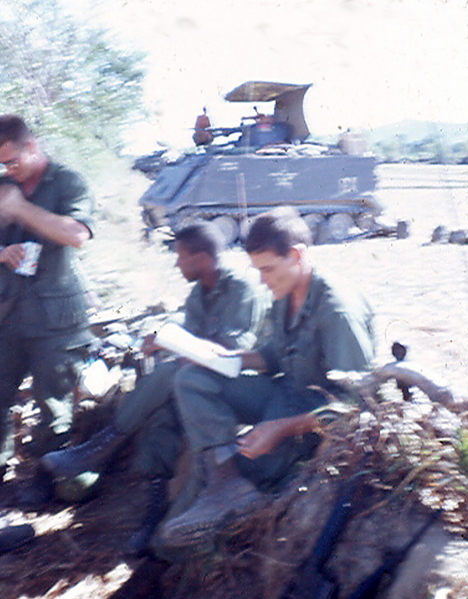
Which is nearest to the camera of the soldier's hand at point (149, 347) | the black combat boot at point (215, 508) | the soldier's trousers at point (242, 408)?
the black combat boot at point (215, 508)

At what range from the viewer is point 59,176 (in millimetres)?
3109

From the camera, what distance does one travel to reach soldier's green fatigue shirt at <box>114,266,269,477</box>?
3035mm

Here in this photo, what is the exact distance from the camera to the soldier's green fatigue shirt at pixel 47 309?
311 centimetres

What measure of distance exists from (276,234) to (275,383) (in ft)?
1.72

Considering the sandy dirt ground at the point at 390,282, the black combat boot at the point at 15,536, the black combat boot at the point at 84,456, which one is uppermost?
the black combat boot at the point at 84,456

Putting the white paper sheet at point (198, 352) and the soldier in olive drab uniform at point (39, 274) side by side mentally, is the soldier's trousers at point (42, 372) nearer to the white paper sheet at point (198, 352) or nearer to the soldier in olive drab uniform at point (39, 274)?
the soldier in olive drab uniform at point (39, 274)

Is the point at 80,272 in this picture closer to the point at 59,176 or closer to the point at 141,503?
the point at 59,176

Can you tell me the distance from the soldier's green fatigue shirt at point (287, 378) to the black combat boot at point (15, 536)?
2.49 ft

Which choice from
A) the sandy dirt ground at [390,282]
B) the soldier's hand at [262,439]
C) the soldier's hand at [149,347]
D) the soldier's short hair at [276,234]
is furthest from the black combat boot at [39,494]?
the sandy dirt ground at [390,282]

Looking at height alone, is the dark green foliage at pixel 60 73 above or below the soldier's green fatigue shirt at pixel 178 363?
above

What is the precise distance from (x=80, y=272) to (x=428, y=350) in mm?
2285

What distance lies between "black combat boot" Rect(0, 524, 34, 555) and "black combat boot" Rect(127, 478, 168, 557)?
38 cm

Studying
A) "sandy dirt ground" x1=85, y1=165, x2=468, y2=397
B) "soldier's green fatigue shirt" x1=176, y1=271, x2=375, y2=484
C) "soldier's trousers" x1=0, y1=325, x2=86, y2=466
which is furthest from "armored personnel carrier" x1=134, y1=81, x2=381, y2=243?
"soldier's green fatigue shirt" x1=176, y1=271, x2=375, y2=484

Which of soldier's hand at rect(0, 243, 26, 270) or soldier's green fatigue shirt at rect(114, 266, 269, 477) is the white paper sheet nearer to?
soldier's green fatigue shirt at rect(114, 266, 269, 477)
